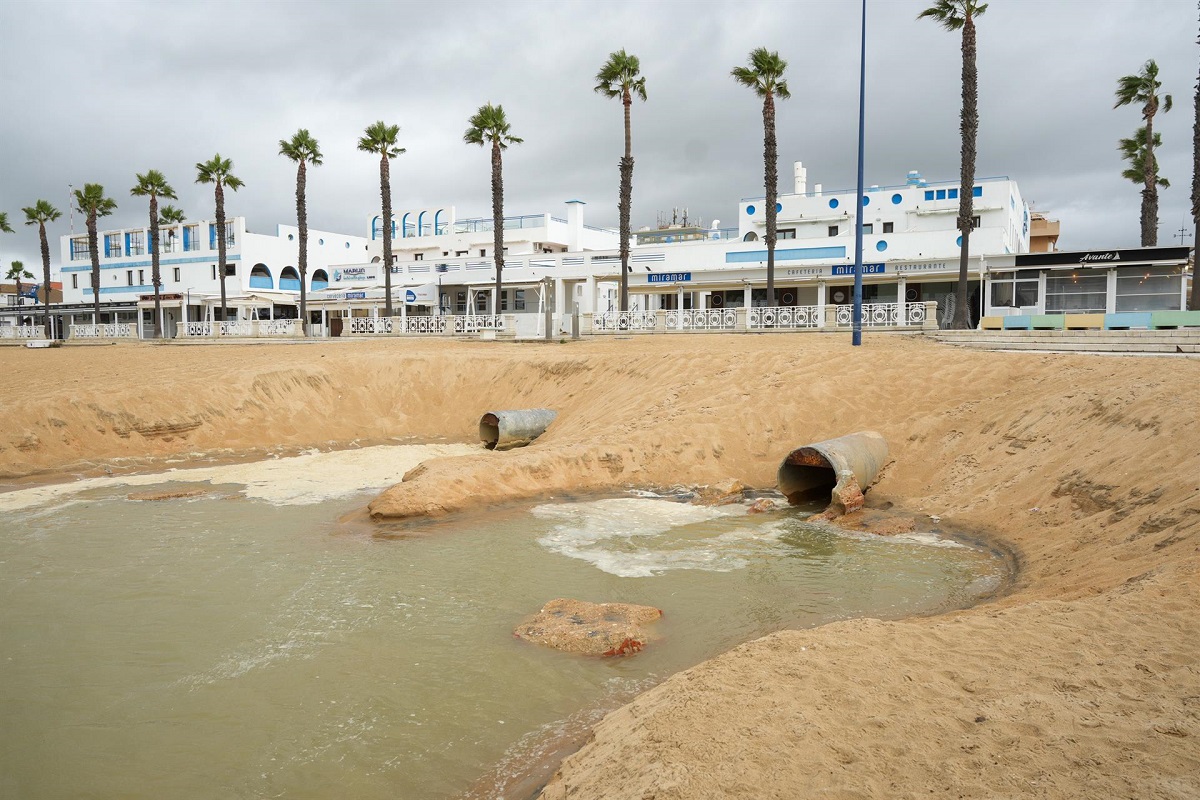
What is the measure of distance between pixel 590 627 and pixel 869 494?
7405 millimetres

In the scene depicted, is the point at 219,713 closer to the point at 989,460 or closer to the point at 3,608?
the point at 3,608

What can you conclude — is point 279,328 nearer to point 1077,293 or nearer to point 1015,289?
point 1015,289

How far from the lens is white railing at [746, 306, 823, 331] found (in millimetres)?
28125

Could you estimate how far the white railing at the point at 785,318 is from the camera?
28125 mm

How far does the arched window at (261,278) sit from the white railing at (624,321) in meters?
35.8

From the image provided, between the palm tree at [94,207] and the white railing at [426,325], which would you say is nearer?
the white railing at [426,325]

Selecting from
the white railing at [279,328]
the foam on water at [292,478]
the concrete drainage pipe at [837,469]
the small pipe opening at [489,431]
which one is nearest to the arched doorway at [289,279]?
the white railing at [279,328]

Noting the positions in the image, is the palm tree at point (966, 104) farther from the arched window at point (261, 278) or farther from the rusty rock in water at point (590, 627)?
the arched window at point (261, 278)

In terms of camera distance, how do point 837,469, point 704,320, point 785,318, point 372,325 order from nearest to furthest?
point 837,469, point 785,318, point 704,320, point 372,325

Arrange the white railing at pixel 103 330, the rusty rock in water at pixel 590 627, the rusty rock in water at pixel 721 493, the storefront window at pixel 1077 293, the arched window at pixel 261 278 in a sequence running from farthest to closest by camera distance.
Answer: the arched window at pixel 261 278 → the white railing at pixel 103 330 → the storefront window at pixel 1077 293 → the rusty rock in water at pixel 721 493 → the rusty rock in water at pixel 590 627

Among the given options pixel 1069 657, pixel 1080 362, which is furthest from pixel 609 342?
pixel 1069 657

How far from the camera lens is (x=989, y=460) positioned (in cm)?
1236

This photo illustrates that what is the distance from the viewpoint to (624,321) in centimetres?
3189

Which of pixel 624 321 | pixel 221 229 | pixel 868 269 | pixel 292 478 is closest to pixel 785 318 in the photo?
pixel 624 321
